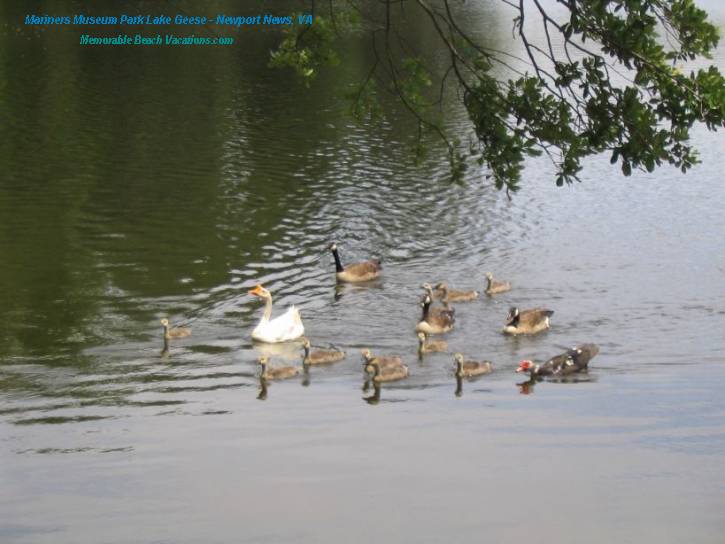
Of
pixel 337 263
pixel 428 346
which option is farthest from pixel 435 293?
pixel 428 346

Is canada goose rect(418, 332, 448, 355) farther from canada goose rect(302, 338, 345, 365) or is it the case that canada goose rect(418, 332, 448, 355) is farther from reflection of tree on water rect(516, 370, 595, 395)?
reflection of tree on water rect(516, 370, 595, 395)

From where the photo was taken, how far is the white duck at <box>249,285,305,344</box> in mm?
16781

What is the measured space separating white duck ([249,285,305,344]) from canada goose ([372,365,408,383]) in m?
1.79

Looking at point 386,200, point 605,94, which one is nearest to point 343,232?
point 386,200

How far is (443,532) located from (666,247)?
481 inches

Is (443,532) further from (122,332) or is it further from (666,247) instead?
(666,247)

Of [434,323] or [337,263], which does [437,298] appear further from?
[337,263]

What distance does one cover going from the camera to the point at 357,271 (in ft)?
65.5

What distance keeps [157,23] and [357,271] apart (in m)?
35.2

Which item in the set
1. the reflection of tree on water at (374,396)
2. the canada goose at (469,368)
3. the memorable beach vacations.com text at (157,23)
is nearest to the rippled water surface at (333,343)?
the reflection of tree on water at (374,396)

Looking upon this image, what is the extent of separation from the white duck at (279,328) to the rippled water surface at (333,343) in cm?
28

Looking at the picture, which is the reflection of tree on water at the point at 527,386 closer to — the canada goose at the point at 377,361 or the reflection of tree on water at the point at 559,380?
the reflection of tree on water at the point at 559,380

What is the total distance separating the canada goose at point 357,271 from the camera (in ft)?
65.3

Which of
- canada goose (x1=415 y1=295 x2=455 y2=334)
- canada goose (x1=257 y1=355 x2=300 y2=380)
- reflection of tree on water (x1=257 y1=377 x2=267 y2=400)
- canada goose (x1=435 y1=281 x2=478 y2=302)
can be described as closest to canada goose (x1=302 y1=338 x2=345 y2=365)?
canada goose (x1=257 y1=355 x2=300 y2=380)
